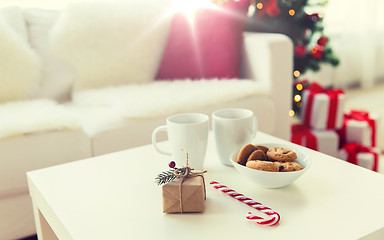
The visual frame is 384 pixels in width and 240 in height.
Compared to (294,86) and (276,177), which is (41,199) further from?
(294,86)

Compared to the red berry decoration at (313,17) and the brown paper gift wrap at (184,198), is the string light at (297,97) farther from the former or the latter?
the brown paper gift wrap at (184,198)

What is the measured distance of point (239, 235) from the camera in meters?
0.63

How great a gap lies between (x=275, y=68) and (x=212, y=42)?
1.05 ft

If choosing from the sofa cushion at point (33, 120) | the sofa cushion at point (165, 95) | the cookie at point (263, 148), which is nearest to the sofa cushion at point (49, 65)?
the sofa cushion at point (165, 95)

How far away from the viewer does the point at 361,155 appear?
1749 millimetres

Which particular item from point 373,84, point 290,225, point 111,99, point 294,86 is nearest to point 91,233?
point 290,225

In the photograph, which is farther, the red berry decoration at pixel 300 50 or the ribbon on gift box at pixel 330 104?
the red berry decoration at pixel 300 50

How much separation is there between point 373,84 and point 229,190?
136 inches

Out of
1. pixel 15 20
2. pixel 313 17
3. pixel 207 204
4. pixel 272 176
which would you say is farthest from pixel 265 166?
pixel 313 17

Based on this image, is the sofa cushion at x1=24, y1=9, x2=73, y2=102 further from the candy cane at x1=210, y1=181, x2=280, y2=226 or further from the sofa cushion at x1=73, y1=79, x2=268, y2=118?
the candy cane at x1=210, y1=181, x2=280, y2=226

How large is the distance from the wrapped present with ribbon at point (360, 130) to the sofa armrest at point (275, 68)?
312 millimetres

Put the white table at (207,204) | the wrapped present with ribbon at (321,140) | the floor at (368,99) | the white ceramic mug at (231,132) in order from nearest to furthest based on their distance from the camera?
the white table at (207,204) → the white ceramic mug at (231,132) → the wrapped present with ribbon at (321,140) → the floor at (368,99)

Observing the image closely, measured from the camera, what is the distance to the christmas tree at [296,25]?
2.09 m

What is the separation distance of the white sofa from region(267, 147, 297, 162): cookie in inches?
27.0
